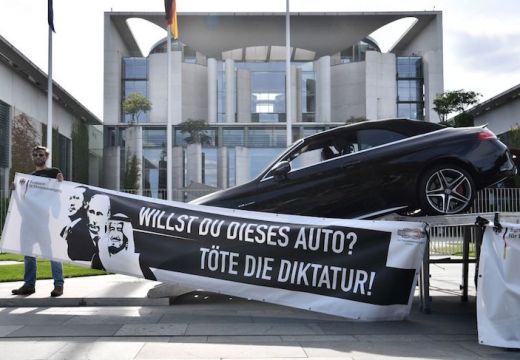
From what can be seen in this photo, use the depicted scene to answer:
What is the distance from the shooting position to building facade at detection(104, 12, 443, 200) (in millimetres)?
55250

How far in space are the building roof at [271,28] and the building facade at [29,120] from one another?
1443 cm

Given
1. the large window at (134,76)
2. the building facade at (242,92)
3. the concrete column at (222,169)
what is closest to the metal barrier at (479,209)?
the building facade at (242,92)

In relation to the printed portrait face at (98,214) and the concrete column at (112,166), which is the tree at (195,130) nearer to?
the concrete column at (112,166)

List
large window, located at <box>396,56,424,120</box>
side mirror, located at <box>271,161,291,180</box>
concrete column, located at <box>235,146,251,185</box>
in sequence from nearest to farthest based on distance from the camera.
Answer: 1. side mirror, located at <box>271,161,291,180</box>
2. concrete column, located at <box>235,146,251,185</box>
3. large window, located at <box>396,56,424,120</box>

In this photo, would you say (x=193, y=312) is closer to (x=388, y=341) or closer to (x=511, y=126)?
(x=388, y=341)

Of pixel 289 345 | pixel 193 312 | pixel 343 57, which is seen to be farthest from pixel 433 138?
pixel 343 57

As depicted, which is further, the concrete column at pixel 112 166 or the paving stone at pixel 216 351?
the concrete column at pixel 112 166

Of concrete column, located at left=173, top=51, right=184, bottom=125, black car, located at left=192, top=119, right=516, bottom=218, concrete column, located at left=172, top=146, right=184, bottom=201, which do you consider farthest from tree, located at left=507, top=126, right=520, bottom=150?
black car, located at left=192, top=119, right=516, bottom=218

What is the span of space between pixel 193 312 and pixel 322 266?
2.07 metres

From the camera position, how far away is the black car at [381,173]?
24.7ft

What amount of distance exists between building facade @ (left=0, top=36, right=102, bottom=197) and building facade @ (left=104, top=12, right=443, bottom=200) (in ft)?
15.0

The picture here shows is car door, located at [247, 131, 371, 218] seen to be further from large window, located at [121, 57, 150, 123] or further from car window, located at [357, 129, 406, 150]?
large window, located at [121, 57, 150, 123]

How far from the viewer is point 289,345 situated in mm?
5723

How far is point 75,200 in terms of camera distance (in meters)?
7.77
